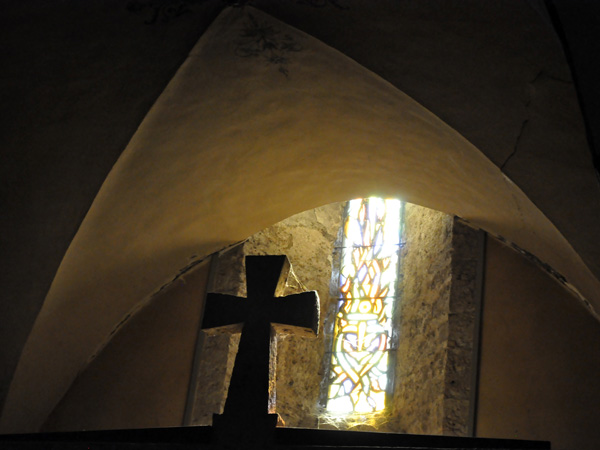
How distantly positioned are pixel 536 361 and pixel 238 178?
2.48 m

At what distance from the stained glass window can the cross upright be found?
2602 mm

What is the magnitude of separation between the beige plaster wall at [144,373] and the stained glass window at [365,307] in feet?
4.28

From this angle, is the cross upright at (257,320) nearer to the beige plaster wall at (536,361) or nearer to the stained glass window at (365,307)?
the beige plaster wall at (536,361)

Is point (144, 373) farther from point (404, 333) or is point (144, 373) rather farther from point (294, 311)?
point (294, 311)

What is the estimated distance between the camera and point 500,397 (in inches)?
208

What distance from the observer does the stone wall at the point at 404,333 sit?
566cm

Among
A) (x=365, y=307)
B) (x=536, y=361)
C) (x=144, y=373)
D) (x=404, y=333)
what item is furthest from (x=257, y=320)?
(x=365, y=307)

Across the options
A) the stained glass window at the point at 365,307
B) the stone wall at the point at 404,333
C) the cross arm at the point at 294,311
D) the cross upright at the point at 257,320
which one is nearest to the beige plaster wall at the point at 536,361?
the stone wall at the point at 404,333

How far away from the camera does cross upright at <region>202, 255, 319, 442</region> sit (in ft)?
11.0

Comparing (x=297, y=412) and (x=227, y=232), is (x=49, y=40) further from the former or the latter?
(x=297, y=412)

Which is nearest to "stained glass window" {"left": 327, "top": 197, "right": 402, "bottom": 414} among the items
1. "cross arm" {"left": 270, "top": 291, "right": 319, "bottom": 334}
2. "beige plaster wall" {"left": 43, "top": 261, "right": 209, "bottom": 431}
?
"beige plaster wall" {"left": 43, "top": 261, "right": 209, "bottom": 431}

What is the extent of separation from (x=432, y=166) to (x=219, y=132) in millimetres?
1476

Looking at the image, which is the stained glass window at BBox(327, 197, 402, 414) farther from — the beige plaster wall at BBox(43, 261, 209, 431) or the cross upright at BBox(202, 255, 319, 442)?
the cross upright at BBox(202, 255, 319, 442)

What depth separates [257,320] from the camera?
3.76 m
